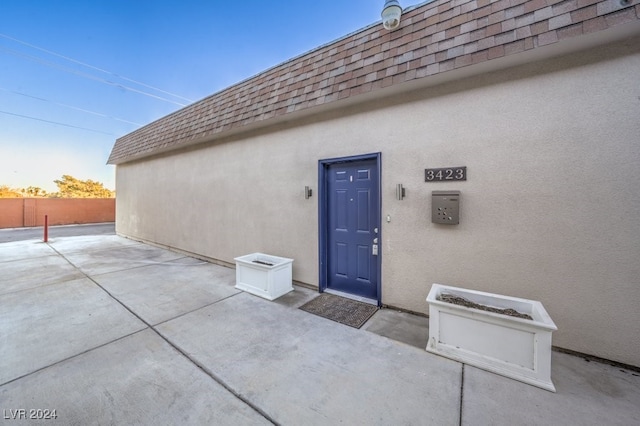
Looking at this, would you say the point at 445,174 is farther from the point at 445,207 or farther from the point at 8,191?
the point at 8,191

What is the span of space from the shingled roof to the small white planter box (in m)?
2.44

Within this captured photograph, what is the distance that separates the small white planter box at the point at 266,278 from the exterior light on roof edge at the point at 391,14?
140 inches

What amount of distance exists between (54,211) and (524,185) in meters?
19.7

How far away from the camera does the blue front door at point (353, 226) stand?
3418mm

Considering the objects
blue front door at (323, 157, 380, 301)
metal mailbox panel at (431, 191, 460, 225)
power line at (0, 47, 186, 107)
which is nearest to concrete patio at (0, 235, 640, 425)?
blue front door at (323, 157, 380, 301)

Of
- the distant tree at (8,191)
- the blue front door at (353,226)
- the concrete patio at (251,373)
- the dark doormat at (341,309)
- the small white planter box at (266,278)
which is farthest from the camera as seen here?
the distant tree at (8,191)

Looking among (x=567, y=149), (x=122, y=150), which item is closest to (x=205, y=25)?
(x=122, y=150)

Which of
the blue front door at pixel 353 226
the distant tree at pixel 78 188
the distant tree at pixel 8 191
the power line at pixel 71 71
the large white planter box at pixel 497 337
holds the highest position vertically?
the power line at pixel 71 71

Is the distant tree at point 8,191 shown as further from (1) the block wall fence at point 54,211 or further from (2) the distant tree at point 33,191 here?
(1) the block wall fence at point 54,211

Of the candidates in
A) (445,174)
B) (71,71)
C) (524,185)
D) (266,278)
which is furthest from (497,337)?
(71,71)

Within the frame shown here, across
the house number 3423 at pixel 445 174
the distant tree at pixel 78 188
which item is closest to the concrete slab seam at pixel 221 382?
the house number 3423 at pixel 445 174

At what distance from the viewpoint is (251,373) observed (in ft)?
6.47

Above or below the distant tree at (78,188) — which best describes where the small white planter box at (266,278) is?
below

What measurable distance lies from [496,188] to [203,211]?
5882 mm
